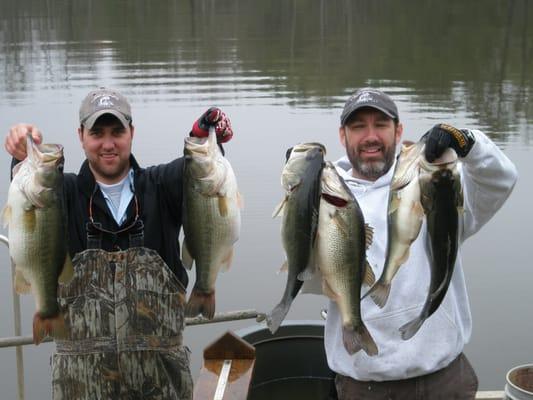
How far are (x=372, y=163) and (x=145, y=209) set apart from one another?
130cm

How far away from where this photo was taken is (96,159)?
4145mm

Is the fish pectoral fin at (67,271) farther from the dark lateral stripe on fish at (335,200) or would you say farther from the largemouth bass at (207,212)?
the dark lateral stripe on fish at (335,200)

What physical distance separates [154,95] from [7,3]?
27889 mm

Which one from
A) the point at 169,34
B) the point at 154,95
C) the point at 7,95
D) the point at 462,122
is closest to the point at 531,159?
the point at 462,122

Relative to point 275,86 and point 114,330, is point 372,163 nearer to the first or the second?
point 114,330

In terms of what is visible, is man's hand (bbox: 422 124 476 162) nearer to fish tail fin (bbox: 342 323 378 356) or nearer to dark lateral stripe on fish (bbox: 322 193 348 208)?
dark lateral stripe on fish (bbox: 322 193 348 208)

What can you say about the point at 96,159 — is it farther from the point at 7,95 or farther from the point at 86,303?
the point at 7,95

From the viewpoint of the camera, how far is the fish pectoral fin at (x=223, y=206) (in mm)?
4020

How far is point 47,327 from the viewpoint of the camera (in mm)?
4031

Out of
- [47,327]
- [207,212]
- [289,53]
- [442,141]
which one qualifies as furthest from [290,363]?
[289,53]

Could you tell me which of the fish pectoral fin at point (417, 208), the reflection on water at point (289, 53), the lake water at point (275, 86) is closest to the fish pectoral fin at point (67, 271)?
the fish pectoral fin at point (417, 208)

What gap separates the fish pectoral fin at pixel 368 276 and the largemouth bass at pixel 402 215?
0.09m

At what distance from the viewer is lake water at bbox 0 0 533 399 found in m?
8.36

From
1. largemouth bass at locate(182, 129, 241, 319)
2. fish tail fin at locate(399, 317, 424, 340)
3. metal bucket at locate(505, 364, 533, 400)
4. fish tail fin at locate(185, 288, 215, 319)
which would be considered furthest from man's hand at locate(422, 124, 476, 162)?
metal bucket at locate(505, 364, 533, 400)
